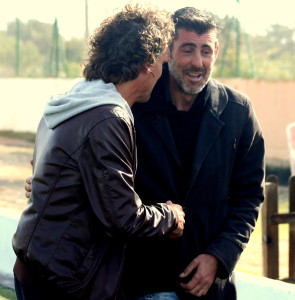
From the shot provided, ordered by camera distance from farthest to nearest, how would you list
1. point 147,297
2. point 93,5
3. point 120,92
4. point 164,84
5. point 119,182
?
1. point 93,5
2. point 164,84
3. point 147,297
4. point 120,92
5. point 119,182

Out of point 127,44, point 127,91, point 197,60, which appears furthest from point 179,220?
point 197,60

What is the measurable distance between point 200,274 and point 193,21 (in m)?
1.03

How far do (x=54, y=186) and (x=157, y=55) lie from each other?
60 centimetres

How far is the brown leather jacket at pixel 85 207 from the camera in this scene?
260 centimetres

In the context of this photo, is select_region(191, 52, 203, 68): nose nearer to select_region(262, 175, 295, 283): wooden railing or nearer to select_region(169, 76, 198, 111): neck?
select_region(169, 76, 198, 111): neck

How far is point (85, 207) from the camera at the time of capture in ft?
8.63

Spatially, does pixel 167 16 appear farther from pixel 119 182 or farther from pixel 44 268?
pixel 44 268

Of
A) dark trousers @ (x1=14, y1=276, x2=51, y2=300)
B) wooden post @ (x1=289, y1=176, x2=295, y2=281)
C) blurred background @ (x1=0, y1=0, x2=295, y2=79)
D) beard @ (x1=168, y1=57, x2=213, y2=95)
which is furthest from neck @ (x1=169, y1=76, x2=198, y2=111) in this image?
blurred background @ (x1=0, y1=0, x2=295, y2=79)

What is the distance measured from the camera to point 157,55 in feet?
9.30

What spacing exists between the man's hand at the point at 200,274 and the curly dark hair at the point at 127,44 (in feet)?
2.57

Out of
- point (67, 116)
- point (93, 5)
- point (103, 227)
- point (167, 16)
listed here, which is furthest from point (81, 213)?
point (93, 5)

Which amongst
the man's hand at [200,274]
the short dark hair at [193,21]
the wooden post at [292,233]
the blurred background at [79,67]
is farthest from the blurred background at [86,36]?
the man's hand at [200,274]

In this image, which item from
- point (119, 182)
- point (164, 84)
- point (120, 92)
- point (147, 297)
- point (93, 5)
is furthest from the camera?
point (93, 5)

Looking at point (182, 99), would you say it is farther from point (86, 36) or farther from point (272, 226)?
point (86, 36)
